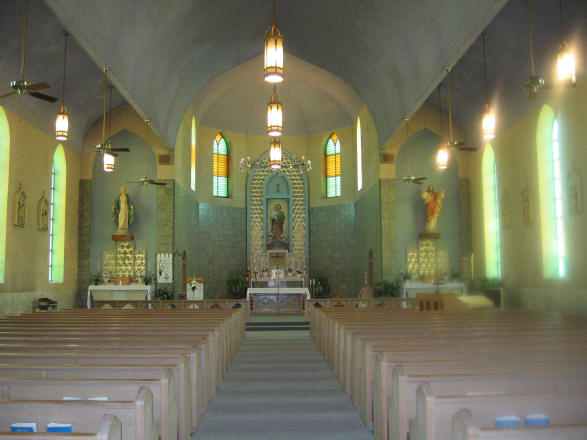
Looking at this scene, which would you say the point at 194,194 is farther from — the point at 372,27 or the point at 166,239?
the point at 372,27

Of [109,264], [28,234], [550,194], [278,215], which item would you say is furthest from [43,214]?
[550,194]

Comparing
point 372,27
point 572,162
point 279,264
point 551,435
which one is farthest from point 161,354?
point 279,264

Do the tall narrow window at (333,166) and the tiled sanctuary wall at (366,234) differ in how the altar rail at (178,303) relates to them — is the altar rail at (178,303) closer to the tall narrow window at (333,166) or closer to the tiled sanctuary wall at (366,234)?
the tiled sanctuary wall at (366,234)

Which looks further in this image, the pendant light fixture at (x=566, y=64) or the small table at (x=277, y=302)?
the small table at (x=277, y=302)

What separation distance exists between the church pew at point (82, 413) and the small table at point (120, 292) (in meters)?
15.1

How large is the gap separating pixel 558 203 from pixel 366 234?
27.5 ft

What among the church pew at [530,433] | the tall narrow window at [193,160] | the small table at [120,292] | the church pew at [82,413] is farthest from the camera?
the tall narrow window at [193,160]

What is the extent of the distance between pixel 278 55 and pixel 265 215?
56.6 feet

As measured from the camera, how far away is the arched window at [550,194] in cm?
1337

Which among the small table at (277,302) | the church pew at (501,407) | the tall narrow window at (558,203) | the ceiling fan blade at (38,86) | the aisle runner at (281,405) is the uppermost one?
the ceiling fan blade at (38,86)

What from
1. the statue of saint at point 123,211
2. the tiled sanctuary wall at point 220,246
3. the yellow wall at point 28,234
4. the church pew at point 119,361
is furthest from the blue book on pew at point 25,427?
the tiled sanctuary wall at point 220,246

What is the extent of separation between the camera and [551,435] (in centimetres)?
218

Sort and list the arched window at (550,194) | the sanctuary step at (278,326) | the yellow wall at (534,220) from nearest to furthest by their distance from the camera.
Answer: the yellow wall at (534,220) → the arched window at (550,194) → the sanctuary step at (278,326)

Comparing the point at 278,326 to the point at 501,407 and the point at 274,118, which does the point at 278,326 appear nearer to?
the point at 274,118
